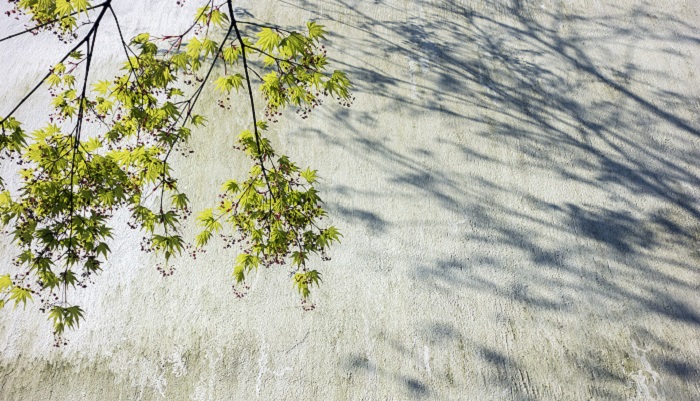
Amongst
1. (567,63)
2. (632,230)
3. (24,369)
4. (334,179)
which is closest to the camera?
(24,369)

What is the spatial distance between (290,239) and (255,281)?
1240 millimetres

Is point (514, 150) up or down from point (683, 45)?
down

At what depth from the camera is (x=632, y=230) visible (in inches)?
169

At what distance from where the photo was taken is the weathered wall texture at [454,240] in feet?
11.7

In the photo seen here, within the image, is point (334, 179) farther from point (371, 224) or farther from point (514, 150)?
point (514, 150)

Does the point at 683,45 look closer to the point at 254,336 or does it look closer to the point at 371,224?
the point at 371,224

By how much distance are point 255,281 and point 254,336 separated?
47cm

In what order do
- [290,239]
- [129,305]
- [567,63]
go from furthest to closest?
[567,63], [129,305], [290,239]

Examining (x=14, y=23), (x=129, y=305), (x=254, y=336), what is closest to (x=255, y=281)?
(x=254, y=336)

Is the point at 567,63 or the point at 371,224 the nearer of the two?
the point at 371,224

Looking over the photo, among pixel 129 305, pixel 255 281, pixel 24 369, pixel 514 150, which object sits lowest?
pixel 24 369

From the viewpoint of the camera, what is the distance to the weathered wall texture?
11.7 ft

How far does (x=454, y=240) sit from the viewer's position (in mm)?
4227

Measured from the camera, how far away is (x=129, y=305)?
388 centimetres
